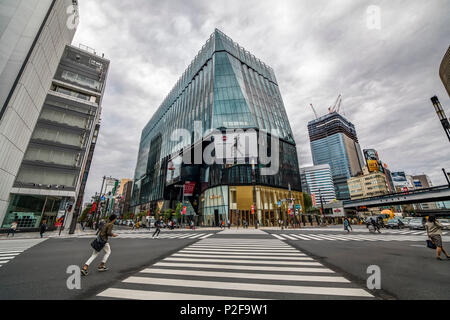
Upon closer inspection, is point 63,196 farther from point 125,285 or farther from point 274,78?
point 274,78

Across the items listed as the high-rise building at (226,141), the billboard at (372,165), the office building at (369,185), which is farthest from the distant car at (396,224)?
the office building at (369,185)

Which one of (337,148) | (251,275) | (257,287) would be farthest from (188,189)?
(337,148)

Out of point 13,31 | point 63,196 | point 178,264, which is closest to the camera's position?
point 178,264

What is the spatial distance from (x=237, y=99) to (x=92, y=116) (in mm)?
31082

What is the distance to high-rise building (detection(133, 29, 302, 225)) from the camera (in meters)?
38.6

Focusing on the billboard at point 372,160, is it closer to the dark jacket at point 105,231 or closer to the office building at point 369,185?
the office building at point 369,185

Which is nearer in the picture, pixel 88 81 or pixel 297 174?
pixel 88 81

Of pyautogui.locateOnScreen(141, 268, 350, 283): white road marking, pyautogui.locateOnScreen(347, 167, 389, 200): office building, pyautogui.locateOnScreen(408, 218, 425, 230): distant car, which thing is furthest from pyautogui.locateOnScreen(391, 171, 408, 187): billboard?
pyautogui.locateOnScreen(141, 268, 350, 283): white road marking

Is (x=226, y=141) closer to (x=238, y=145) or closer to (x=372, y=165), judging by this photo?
(x=238, y=145)

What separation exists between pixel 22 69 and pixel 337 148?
600ft

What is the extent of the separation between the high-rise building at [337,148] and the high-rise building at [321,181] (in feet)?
17.9

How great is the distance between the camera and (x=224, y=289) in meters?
3.76
